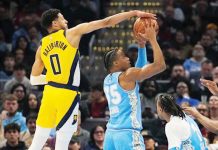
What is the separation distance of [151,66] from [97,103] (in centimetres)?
584

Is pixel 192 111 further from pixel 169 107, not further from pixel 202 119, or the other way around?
pixel 169 107

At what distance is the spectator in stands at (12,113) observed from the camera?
12.6m

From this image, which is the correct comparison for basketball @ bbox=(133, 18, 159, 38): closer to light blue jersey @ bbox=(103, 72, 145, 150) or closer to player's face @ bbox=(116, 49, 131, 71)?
player's face @ bbox=(116, 49, 131, 71)

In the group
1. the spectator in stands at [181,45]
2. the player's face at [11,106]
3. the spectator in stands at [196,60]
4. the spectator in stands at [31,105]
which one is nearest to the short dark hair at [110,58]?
the player's face at [11,106]

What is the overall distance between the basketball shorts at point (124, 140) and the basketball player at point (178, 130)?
48 centimetres

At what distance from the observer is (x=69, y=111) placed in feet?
28.7

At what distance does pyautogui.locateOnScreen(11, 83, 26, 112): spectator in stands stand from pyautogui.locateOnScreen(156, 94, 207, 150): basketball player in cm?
573

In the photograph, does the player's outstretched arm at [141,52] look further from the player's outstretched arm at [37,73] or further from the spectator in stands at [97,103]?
the spectator in stands at [97,103]

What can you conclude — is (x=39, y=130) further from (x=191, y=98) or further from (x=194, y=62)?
(x=194, y=62)

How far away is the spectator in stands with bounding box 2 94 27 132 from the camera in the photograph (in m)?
12.6

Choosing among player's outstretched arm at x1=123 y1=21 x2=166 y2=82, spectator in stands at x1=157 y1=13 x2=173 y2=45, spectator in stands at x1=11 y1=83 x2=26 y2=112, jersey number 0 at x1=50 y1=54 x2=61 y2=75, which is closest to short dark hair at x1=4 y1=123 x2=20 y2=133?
spectator in stands at x1=11 y1=83 x2=26 y2=112

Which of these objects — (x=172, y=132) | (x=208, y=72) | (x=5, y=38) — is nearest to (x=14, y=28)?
(x=5, y=38)

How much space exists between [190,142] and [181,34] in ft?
29.4

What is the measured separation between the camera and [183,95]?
13.8 meters
